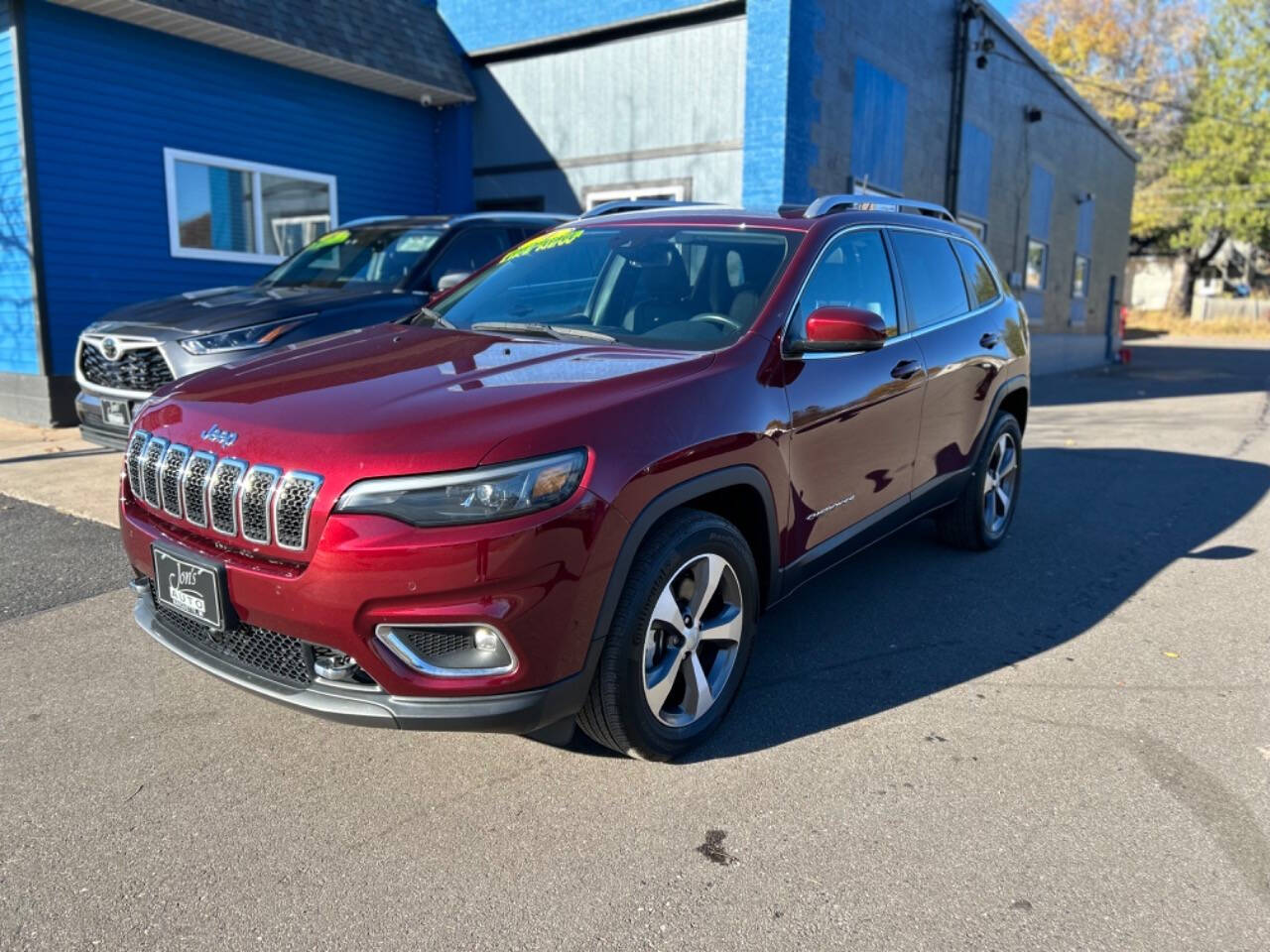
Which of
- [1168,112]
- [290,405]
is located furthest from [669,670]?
[1168,112]

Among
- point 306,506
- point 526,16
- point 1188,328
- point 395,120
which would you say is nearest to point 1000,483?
point 306,506

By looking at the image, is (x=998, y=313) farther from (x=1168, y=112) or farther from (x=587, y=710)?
(x=1168, y=112)

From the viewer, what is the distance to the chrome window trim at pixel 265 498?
2658 mm

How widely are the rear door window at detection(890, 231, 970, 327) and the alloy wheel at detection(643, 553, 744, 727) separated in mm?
2000

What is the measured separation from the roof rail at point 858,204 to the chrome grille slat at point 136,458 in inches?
107

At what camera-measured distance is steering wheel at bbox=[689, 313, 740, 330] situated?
139 inches

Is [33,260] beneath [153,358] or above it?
above

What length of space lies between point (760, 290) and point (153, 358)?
4107mm

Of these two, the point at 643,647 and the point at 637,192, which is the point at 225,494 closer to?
the point at 643,647

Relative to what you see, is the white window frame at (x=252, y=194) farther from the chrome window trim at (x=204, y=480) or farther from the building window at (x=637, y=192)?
the chrome window trim at (x=204, y=480)

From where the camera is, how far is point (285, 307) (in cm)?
632

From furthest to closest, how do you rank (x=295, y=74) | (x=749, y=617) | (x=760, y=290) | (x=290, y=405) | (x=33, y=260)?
(x=295, y=74), (x=33, y=260), (x=760, y=290), (x=749, y=617), (x=290, y=405)

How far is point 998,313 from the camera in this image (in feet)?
18.4

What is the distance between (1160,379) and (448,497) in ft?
67.8
